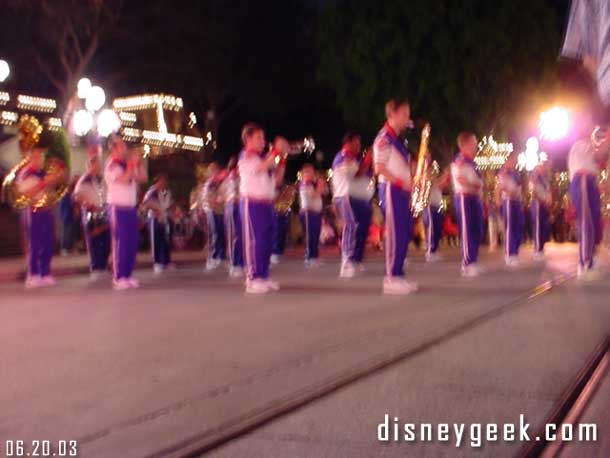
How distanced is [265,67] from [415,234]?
61.6 ft

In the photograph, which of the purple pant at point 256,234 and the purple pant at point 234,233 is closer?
the purple pant at point 256,234

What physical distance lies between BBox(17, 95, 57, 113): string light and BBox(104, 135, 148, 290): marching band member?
61.4 feet

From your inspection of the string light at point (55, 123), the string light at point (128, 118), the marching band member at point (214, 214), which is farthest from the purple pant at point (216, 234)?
the string light at point (128, 118)

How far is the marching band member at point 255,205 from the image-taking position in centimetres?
970

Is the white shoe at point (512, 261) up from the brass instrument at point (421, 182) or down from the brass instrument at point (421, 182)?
down

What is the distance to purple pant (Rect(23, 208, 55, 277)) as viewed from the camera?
11.4 meters

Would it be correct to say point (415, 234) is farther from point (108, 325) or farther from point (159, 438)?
point (159, 438)

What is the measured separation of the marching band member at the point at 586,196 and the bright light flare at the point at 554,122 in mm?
26348

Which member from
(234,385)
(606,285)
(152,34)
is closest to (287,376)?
(234,385)

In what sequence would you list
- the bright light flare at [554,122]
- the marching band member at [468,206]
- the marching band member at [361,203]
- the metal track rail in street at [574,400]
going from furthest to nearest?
1. the bright light flare at [554,122]
2. the marching band member at [361,203]
3. the marching band member at [468,206]
4. the metal track rail in street at [574,400]

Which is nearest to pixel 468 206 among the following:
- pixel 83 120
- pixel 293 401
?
pixel 293 401

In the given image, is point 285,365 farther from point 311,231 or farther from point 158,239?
point 311,231

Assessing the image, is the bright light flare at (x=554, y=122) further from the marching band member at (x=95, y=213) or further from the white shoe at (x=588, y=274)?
the marching band member at (x=95, y=213)

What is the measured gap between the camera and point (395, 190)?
9312 millimetres
